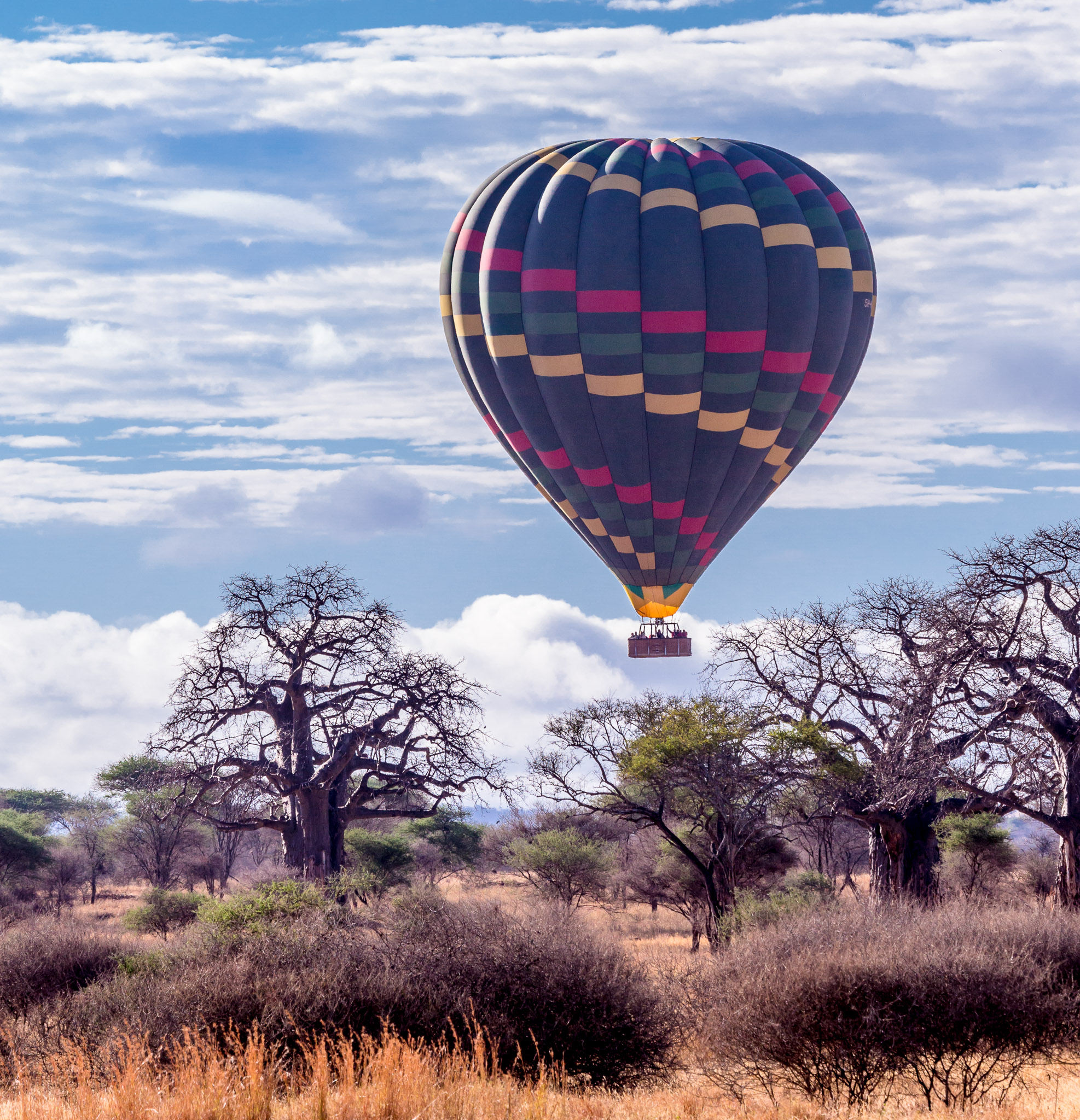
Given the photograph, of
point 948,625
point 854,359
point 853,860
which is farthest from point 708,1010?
point 853,860

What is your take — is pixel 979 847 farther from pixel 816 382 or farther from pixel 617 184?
pixel 617 184

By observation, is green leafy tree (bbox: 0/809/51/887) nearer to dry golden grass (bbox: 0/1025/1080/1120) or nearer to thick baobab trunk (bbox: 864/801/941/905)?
thick baobab trunk (bbox: 864/801/941/905)

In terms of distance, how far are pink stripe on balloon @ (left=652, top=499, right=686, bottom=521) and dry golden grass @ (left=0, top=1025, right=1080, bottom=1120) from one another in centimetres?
1746

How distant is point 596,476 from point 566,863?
62.1 ft

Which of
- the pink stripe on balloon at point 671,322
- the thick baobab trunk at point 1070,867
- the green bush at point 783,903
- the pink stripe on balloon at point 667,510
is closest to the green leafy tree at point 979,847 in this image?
the green bush at point 783,903

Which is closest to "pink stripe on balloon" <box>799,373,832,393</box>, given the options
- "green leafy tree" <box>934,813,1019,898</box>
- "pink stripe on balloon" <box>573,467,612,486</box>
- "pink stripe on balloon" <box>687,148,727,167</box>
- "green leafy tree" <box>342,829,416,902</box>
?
"pink stripe on balloon" <box>573,467,612,486</box>

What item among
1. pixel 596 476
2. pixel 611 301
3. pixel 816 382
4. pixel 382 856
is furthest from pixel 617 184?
pixel 382 856

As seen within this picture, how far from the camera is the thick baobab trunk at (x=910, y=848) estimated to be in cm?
2842

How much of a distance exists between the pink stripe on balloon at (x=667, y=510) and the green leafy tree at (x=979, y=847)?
2036cm

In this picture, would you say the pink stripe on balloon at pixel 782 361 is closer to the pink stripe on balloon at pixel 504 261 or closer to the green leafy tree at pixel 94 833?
the pink stripe on balloon at pixel 504 261

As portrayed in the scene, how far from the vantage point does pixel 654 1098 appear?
1376 cm

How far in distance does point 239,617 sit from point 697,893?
20.7m

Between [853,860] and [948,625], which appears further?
[853,860]

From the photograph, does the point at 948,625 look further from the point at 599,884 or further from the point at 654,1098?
the point at 599,884
